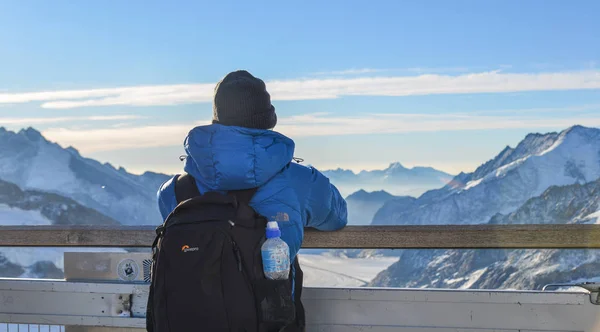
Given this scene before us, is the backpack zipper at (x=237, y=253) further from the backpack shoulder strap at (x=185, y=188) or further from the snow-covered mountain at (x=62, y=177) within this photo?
the snow-covered mountain at (x=62, y=177)

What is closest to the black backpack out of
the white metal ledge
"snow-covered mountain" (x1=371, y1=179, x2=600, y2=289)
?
the white metal ledge

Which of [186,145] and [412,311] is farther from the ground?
[186,145]

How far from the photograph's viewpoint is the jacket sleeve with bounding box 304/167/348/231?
11.4 ft

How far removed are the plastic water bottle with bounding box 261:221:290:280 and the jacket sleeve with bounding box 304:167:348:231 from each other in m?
0.27

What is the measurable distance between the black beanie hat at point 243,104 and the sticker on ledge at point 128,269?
50.4 inches

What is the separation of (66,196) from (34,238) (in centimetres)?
19144

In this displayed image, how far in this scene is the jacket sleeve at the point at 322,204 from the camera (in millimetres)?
3475

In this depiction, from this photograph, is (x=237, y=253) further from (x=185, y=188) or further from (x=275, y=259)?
(x=185, y=188)

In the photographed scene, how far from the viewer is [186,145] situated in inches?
134

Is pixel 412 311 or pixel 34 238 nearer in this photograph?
pixel 412 311

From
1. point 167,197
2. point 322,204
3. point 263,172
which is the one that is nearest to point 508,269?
point 322,204

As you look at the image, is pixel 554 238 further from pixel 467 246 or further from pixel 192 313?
pixel 192 313

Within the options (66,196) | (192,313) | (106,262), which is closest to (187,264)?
(192,313)

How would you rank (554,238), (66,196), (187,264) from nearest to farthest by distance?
(187,264) → (554,238) → (66,196)
